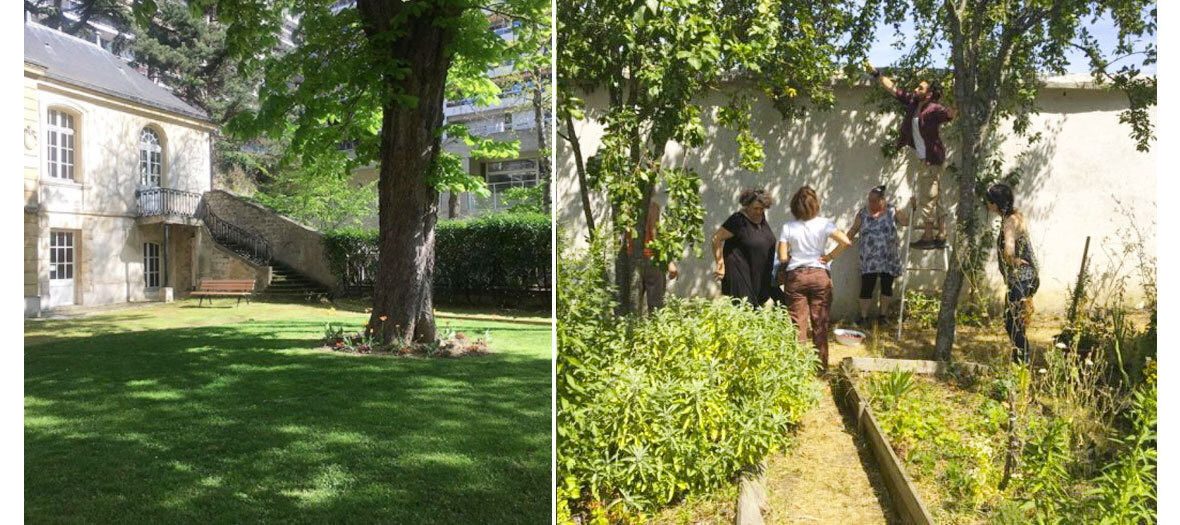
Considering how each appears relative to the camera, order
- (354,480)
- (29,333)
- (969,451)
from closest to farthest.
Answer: (29,333), (354,480), (969,451)

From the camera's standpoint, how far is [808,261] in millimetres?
2814

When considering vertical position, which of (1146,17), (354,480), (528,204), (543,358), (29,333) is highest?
(1146,17)

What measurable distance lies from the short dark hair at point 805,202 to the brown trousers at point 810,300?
258 millimetres

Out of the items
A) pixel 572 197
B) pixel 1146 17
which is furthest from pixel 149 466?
pixel 1146 17

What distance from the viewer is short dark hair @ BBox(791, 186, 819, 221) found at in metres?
2.71

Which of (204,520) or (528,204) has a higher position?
(528,204)

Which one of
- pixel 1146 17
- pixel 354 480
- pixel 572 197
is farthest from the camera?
pixel 1146 17

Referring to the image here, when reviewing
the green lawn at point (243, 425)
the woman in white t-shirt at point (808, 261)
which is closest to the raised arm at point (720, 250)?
the woman in white t-shirt at point (808, 261)

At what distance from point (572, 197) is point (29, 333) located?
4.42 ft

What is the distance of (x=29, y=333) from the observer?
54.9 inches

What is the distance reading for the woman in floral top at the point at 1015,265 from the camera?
103 inches

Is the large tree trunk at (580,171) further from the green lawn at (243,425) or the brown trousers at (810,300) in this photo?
the brown trousers at (810,300)

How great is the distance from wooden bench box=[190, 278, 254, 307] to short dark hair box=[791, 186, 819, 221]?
6.67 ft

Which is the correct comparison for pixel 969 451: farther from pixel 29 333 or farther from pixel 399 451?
pixel 29 333
